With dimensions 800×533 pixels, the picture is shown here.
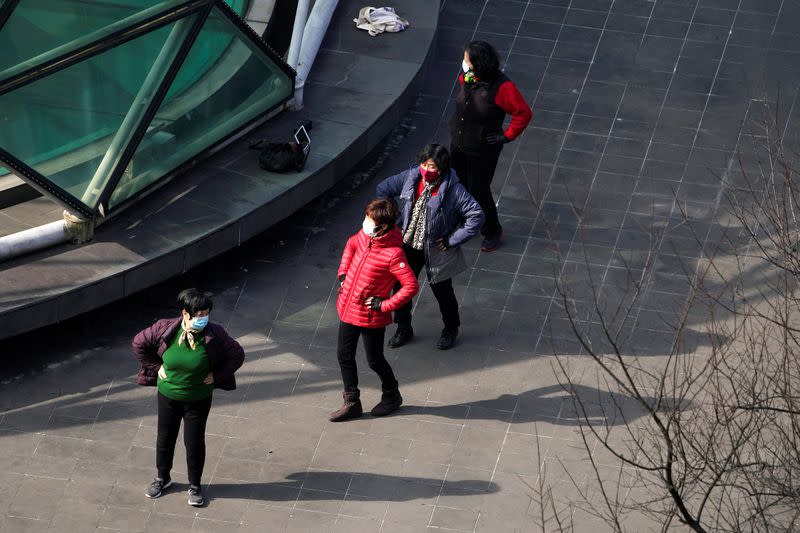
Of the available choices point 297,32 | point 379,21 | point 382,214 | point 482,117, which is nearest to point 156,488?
point 382,214

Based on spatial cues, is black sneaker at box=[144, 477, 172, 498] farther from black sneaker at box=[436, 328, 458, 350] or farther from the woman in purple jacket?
black sneaker at box=[436, 328, 458, 350]

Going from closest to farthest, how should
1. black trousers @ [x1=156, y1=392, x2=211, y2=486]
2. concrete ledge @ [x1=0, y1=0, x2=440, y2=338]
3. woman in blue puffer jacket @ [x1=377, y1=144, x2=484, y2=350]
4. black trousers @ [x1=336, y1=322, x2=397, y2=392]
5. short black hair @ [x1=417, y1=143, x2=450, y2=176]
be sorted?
black trousers @ [x1=156, y1=392, x2=211, y2=486] → black trousers @ [x1=336, y1=322, x2=397, y2=392] → short black hair @ [x1=417, y1=143, x2=450, y2=176] → woman in blue puffer jacket @ [x1=377, y1=144, x2=484, y2=350] → concrete ledge @ [x1=0, y1=0, x2=440, y2=338]

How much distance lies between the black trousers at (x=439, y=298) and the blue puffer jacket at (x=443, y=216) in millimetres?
134

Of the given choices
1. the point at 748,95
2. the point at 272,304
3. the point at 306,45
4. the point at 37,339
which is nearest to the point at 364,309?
the point at 272,304

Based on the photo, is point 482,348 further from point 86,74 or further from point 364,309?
point 86,74

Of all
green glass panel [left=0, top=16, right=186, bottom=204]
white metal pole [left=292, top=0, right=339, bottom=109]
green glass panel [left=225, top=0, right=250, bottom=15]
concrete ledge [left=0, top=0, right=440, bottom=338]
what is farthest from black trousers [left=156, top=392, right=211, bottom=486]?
green glass panel [left=225, top=0, right=250, bottom=15]

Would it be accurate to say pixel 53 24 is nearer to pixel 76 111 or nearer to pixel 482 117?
pixel 76 111

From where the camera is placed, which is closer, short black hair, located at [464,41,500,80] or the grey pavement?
the grey pavement

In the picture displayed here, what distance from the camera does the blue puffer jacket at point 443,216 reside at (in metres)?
10.8

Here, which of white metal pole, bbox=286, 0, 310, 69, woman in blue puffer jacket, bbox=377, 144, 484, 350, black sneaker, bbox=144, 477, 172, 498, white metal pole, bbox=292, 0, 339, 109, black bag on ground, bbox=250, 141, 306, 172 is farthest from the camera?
white metal pole, bbox=286, 0, 310, 69

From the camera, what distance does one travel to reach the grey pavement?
1019 centimetres

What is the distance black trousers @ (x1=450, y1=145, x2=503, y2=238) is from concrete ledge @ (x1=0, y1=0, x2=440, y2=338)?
1.27 metres

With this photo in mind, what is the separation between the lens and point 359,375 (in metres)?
11.3

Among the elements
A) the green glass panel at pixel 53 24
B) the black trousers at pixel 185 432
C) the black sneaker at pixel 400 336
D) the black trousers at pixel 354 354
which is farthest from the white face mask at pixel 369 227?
the green glass panel at pixel 53 24
